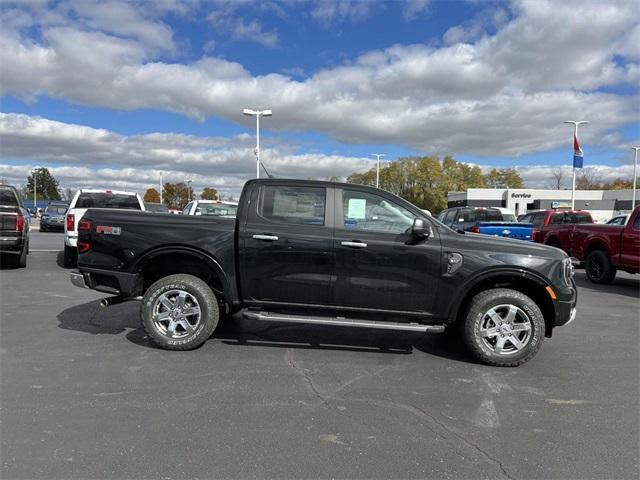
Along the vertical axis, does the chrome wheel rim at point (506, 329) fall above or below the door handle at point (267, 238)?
below

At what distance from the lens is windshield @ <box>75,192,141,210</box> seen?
11.6 metres

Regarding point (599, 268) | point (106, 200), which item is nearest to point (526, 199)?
point (599, 268)

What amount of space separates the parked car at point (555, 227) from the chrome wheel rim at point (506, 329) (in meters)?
8.53

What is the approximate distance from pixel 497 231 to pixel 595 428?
35.0 ft

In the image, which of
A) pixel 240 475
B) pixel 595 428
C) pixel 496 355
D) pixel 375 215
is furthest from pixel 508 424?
pixel 375 215

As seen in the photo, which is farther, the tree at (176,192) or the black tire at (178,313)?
the tree at (176,192)

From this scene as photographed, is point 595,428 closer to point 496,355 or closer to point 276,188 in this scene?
point 496,355

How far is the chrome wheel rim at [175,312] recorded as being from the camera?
5.23 metres

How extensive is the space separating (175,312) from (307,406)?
2049 mm

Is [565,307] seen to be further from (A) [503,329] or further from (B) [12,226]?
(B) [12,226]

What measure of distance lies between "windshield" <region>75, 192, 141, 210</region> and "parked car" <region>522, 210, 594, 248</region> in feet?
35.8

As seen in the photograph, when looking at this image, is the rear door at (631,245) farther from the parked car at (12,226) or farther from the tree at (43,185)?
the tree at (43,185)

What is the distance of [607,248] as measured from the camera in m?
10.9

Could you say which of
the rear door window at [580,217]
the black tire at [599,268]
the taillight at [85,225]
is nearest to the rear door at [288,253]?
the taillight at [85,225]
